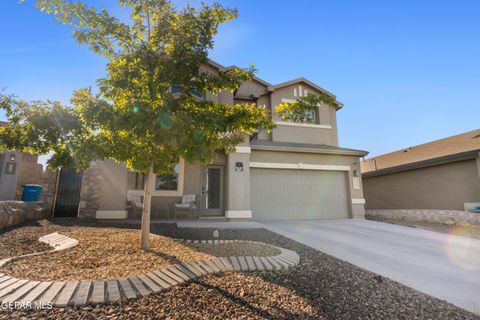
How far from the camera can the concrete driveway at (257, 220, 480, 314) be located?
3.25 m

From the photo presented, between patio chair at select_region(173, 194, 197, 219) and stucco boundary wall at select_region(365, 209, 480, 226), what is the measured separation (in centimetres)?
1014

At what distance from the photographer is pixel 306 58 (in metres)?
8.71

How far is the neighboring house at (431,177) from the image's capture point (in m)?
10.2

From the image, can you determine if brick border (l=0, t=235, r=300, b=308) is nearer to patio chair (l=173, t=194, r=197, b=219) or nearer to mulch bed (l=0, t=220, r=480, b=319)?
mulch bed (l=0, t=220, r=480, b=319)

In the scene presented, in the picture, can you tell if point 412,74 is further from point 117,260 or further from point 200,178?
point 117,260

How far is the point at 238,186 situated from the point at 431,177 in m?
10.4

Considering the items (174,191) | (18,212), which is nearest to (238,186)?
(174,191)

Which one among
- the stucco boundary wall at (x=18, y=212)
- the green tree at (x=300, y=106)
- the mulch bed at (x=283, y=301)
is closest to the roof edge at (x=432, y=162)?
the green tree at (x=300, y=106)

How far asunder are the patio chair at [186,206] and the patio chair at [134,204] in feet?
4.29

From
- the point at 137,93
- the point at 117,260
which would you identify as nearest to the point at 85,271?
the point at 117,260

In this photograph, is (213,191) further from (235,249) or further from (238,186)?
(235,249)

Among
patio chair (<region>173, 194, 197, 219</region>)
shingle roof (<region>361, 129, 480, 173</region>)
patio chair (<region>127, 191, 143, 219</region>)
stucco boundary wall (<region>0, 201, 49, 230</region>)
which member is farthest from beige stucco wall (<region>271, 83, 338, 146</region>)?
stucco boundary wall (<region>0, 201, 49, 230</region>)

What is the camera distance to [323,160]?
35.2ft

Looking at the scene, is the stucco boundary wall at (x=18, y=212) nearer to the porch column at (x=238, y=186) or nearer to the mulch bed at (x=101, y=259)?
the mulch bed at (x=101, y=259)
